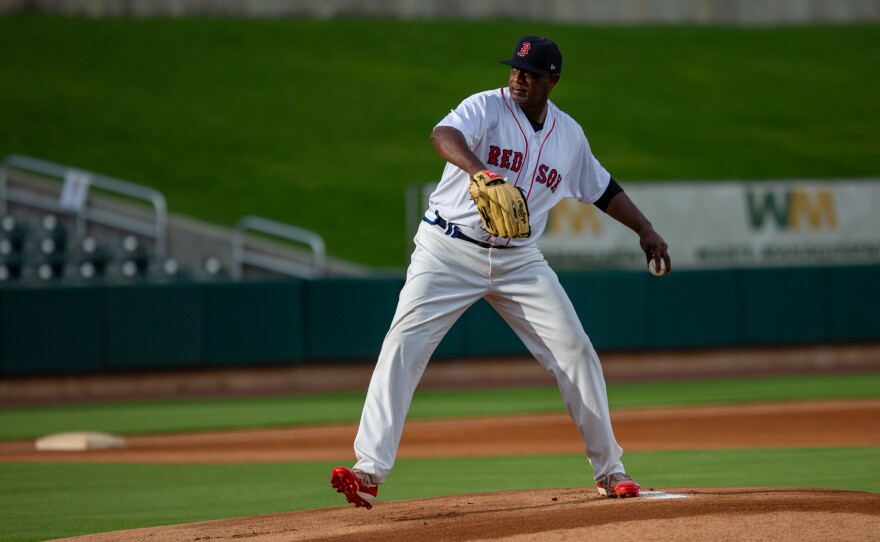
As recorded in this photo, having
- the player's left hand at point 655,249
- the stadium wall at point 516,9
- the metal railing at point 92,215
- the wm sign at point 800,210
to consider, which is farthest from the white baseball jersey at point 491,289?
the stadium wall at point 516,9

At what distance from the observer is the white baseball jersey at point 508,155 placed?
5.75m

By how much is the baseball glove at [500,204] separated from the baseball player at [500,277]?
0.41 ft

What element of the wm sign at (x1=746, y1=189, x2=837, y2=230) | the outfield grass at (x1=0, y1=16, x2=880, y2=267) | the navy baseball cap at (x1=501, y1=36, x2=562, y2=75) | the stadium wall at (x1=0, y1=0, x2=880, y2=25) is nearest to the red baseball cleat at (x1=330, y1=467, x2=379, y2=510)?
the navy baseball cap at (x1=501, y1=36, x2=562, y2=75)

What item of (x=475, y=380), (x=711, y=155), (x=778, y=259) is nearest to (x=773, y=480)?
(x=475, y=380)

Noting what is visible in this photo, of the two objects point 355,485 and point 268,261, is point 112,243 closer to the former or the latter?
point 268,261

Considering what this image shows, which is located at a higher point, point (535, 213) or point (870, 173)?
point (870, 173)

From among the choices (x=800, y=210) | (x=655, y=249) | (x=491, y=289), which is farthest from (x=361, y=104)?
(x=491, y=289)

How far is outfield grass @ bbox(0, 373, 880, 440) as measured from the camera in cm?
1346

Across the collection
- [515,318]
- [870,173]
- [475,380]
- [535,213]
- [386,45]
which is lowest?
[475,380]

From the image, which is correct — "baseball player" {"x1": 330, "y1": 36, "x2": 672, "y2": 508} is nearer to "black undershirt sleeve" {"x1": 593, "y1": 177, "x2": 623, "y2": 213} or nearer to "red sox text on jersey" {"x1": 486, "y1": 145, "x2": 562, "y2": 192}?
"red sox text on jersey" {"x1": 486, "y1": 145, "x2": 562, "y2": 192}

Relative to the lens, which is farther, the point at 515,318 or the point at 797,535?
the point at 515,318

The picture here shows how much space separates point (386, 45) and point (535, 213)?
27318 millimetres

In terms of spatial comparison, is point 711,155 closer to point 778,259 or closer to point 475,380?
point 778,259

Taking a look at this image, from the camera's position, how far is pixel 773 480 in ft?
24.9
